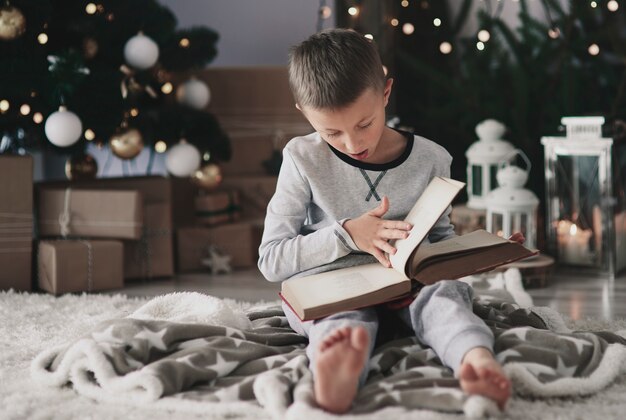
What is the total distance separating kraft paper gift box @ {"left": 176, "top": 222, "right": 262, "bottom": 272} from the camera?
2.50 m

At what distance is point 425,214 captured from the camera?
1.22 m

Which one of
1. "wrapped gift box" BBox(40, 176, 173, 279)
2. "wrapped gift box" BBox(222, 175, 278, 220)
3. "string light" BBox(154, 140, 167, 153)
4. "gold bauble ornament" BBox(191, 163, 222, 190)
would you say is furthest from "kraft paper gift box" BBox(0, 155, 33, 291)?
"wrapped gift box" BBox(222, 175, 278, 220)

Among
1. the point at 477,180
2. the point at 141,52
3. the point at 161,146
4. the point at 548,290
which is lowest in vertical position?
the point at 548,290

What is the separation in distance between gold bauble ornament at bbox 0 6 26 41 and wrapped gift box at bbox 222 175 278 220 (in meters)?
0.77

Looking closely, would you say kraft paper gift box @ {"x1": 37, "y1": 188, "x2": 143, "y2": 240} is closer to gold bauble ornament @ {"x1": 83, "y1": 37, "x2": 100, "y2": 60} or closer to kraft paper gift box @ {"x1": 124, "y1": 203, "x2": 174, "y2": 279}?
kraft paper gift box @ {"x1": 124, "y1": 203, "x2": 174, "y2": 279}

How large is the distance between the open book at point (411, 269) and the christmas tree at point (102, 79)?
1087 mm

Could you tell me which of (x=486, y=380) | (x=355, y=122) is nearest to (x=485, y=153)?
(x=355, y=122)

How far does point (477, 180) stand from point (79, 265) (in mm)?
1133

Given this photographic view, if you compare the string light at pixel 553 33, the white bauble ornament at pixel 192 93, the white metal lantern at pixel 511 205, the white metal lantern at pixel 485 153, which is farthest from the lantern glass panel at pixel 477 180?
the white bauble ornament at pixel 192 93

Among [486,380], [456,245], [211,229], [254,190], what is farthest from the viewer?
[254,190]

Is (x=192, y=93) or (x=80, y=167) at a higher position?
(x=192, y=93)

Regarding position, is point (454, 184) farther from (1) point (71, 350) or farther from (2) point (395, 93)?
(2) point (395, 93)

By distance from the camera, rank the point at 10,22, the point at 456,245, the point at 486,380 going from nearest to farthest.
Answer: the point at 486,380 < the point at 456,245 < the point at 10,22

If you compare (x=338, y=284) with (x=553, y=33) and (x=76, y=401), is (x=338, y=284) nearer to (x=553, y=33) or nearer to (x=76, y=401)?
(x=76, y=401)
